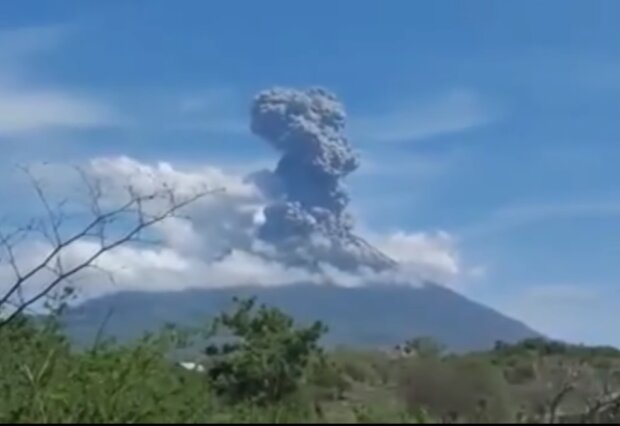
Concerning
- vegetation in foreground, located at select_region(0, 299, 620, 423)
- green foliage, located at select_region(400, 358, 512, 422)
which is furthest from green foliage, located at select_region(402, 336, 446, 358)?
green foliage, located at select_region(400, 358, 512, 422)

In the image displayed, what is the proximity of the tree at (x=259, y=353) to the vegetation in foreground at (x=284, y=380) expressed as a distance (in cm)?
2

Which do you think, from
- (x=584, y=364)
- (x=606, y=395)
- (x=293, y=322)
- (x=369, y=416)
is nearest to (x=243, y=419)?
(x=369, y=416)

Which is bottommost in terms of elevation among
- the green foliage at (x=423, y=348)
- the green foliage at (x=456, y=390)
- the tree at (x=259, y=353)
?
Answer: the green foliage at (x=456, y=390)

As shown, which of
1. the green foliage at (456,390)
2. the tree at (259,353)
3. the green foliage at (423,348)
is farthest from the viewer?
the tree at (259,353)

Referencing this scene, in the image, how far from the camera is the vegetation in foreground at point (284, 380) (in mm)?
6898

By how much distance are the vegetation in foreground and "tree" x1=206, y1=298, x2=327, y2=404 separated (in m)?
0.02

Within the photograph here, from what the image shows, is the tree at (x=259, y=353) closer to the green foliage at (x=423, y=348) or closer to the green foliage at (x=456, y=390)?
the green foliage at (x=423, y=348)

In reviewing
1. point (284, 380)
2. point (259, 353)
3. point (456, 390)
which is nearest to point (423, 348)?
point (456, 390)

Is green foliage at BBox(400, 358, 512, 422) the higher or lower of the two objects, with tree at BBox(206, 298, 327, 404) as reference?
lower

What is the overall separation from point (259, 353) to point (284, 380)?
383cm

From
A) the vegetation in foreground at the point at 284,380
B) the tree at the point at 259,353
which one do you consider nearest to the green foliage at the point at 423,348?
the vegetation in foreground at the point at 284,380

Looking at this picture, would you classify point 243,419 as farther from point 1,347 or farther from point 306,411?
point 1,347

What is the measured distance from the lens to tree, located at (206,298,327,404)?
41.5 feet

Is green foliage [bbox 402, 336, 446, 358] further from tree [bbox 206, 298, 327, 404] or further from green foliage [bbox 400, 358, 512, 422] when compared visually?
tree [bbox 206, 298, 327, 404]
